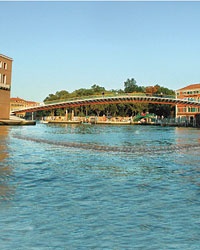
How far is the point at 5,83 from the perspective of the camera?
149ft

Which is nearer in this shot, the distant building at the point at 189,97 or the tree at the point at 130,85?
the distant building at the point at 189,97

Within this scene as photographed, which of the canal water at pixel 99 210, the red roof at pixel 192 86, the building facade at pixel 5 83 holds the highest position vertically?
the red roof at pixel 192 86

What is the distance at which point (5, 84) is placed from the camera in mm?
45344

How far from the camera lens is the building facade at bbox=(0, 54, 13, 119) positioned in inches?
1756

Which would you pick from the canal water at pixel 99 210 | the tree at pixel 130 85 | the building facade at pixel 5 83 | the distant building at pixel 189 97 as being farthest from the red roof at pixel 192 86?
the canal water at pixel 99 210

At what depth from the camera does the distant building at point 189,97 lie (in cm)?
7262

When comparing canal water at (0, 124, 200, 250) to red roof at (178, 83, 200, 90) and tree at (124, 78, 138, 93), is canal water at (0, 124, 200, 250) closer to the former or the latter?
red roof at (178, 83, 200, 90)

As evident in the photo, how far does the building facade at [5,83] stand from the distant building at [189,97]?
40.4 metres

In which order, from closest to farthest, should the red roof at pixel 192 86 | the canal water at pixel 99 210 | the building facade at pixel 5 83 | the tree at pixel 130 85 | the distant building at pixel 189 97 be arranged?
Result: the canal water at pixel 99 210
the building facade at pixel 5 83
the distant building at pixel 189 97
the red roof at pixel 192 86
the tree at pixel 130 85

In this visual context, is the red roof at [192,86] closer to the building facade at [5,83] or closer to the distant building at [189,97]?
the distant building at [189,97]

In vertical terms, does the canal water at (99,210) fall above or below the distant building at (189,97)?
below

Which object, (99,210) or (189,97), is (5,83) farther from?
(99,210)

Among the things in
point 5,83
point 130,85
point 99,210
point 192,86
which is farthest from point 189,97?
point 99,210

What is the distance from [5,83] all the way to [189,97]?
1692 inches
